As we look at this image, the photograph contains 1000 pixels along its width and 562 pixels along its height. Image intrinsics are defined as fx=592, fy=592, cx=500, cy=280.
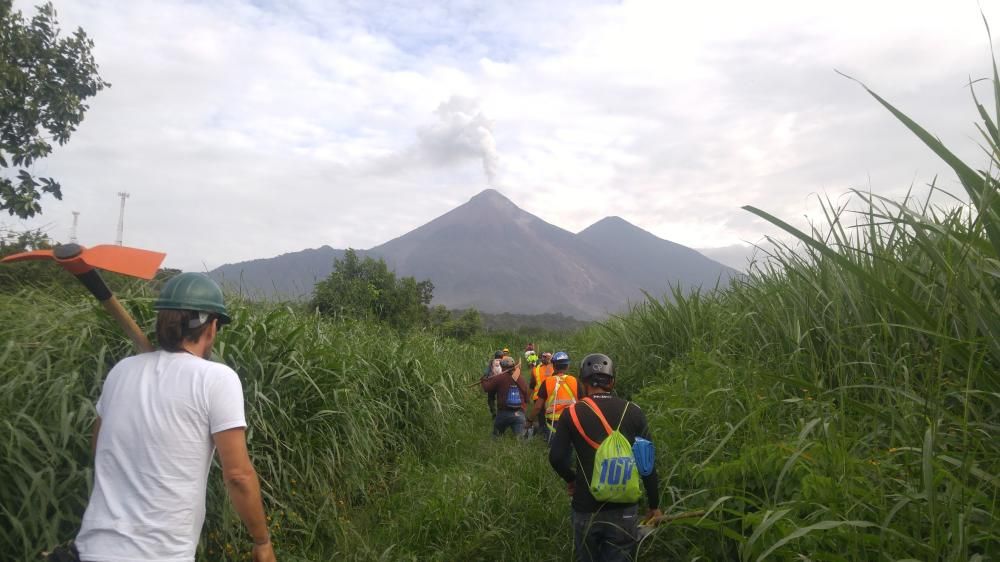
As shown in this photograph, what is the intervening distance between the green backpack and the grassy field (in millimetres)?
282

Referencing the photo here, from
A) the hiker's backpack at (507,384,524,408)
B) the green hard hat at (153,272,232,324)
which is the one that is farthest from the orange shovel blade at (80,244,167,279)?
the hiker's backpack at (507,384,524,408)

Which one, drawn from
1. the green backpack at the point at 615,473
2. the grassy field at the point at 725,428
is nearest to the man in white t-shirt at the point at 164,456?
the grassy field at the point at 725,428

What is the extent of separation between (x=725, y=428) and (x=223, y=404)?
3.16 metres

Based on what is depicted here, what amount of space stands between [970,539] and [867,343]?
158 cm

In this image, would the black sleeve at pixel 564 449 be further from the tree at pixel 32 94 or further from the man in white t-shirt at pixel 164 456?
the tree at pixel 32 94

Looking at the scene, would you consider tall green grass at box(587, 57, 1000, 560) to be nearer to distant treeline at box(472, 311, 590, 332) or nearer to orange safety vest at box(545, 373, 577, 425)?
orange safety vest at box(545, 373, 577, 425)

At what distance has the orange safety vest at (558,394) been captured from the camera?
6.50 metres

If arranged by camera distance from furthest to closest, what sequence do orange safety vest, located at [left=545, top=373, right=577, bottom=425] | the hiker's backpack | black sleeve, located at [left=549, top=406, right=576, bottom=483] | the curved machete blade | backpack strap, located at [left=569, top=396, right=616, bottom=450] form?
the hiker's backpack → orange safety vest, located at [left=545, top=373, right=577, bottom=425] → black sleeve, located at [left=549, top=406, right=576, bottom=483] → backpack strap, located at [left=569, top=396, right=616, bottom=450] → the curved machete blade

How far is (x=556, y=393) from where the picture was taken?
6.51 meters

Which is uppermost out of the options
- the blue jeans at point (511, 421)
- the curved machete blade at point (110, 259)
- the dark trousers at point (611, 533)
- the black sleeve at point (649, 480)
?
the curved machete blade at point (110, 259)

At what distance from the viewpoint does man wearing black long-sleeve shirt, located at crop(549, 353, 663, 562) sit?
3.36 m

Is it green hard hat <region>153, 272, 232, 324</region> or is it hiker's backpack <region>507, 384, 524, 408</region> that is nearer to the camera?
green hard hat <region>153, 272, 232, 324</region>

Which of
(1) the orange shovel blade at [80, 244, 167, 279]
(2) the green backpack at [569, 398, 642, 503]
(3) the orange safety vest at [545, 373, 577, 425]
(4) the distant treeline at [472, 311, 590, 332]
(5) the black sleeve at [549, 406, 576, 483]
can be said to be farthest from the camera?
(4) the distant treeline at [472, 311, 590, 332]

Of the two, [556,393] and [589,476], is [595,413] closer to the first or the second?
[589,476]
